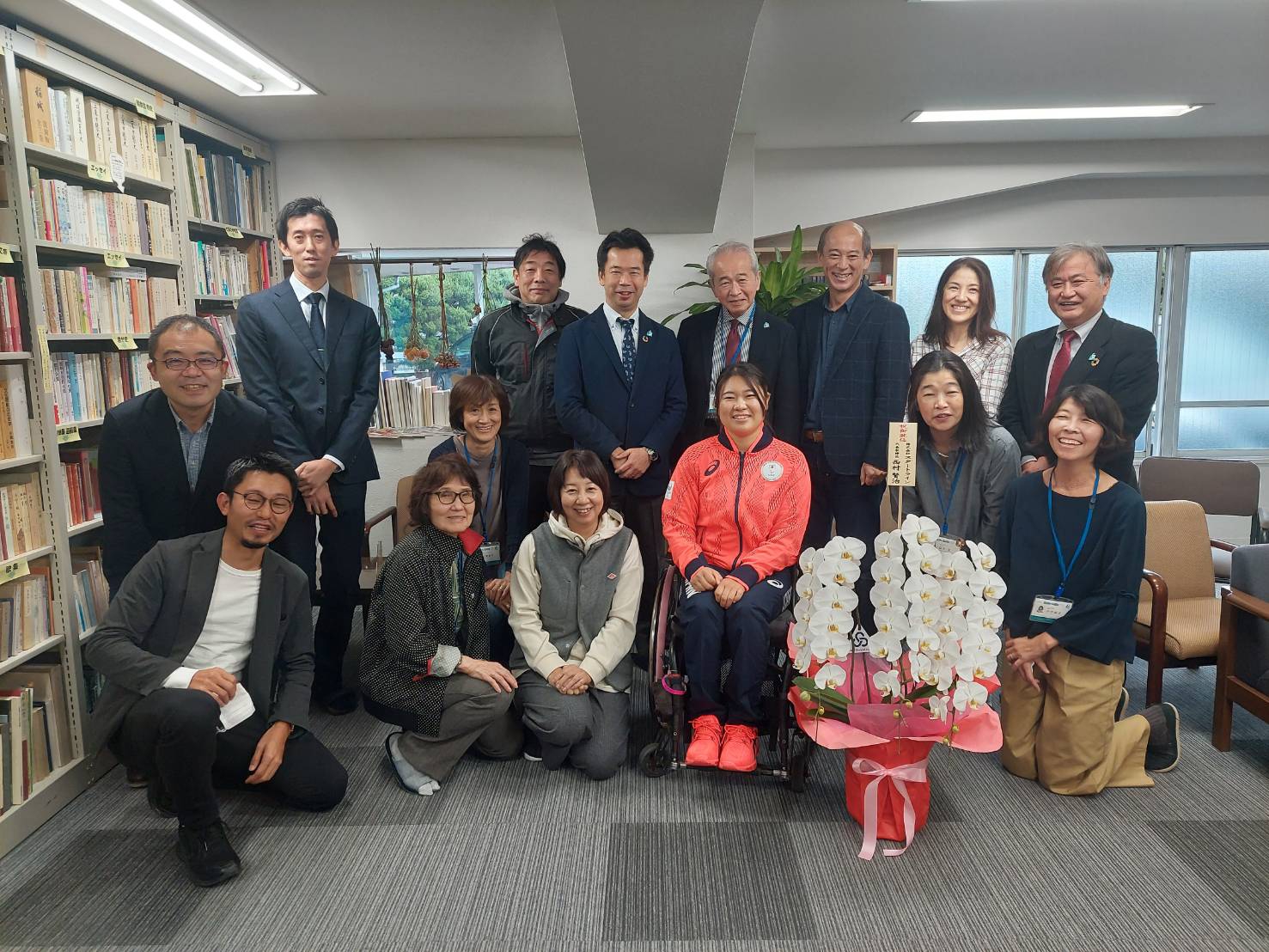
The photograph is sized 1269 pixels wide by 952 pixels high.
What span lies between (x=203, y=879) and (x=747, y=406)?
2.10 m

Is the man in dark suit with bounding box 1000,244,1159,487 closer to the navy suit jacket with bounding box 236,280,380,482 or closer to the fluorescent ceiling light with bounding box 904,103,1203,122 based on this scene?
the fluorescent ceiling light with bounding box 904,103,1203,122

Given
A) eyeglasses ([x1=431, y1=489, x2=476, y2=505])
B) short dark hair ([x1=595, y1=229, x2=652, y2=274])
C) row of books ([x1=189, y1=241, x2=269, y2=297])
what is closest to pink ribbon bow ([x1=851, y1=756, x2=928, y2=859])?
eyeglasses ([x1=431, y1=489, x2=476, y2=505])

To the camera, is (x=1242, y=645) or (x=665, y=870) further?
(x=1242, y=645)

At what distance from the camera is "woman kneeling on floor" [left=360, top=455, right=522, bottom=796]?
2.56 meters

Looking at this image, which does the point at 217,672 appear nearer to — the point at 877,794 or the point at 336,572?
the point at 336,572

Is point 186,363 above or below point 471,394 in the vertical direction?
above

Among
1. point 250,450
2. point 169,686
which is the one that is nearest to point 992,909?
point 169,686

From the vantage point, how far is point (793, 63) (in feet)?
11.0

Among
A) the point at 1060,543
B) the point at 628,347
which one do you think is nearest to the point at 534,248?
the point at 628,347

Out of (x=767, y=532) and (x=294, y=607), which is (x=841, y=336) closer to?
(x=767, y=532)

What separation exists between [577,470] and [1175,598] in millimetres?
2489

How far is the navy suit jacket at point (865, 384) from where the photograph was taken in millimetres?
3014

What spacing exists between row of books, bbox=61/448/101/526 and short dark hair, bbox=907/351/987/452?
2.88 m

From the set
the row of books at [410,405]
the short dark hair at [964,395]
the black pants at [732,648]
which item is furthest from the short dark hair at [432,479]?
the row of books at [410,405]
